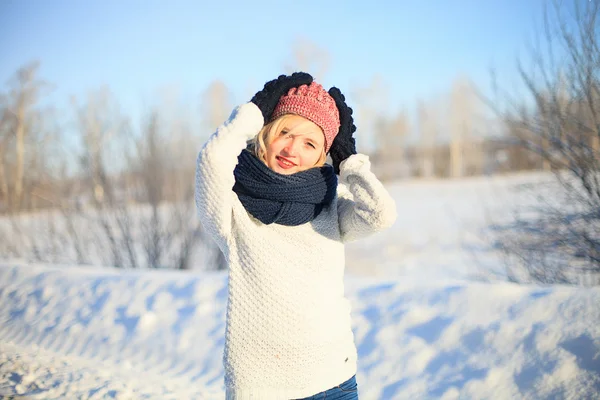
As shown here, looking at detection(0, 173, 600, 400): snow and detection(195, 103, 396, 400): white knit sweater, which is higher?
detection(195, 103, 396, 400): white knit sweater

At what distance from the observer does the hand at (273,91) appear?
1.57m

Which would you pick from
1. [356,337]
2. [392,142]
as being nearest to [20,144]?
[356,337]

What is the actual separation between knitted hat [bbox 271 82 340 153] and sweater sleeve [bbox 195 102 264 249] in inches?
5.5

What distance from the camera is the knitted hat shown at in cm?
158

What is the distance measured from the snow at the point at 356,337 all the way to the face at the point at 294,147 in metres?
2.00

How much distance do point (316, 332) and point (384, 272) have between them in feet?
29.6

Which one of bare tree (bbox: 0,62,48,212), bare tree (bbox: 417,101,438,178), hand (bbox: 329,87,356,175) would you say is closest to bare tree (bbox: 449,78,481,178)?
bare tree (bbox: 417,101,438,178)

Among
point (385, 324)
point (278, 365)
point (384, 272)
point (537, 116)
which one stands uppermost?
point (537, 116)

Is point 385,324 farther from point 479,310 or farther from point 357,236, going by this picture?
point 357,236

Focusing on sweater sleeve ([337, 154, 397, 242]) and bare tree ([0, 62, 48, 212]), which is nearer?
sweater sleeve ([337, 154, 397, 242])

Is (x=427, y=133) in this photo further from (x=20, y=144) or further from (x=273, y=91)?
(x=273, y=91)

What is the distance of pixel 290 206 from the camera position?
4.90 ft

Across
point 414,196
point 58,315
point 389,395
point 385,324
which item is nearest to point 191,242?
point 58,315

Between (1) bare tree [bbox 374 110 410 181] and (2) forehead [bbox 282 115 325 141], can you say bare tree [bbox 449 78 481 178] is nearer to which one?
(1) bare tree [bbox 374 110 410 181]
